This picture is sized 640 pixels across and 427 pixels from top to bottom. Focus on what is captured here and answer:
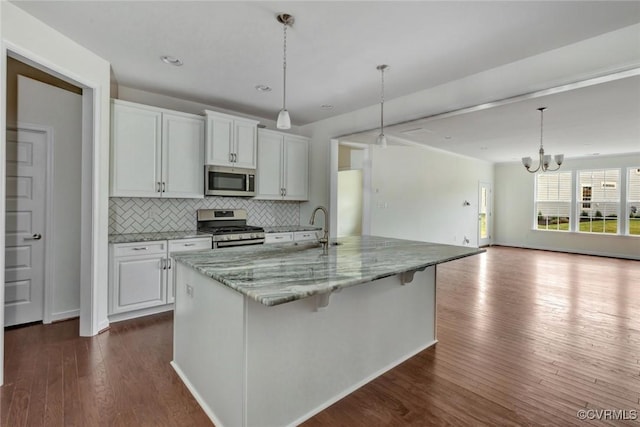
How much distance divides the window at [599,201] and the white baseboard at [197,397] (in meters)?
9.78

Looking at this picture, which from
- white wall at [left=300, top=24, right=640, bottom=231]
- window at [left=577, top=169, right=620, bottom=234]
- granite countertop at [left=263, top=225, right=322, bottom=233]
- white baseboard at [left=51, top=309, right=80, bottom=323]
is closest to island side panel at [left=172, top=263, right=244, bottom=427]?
white baseboard at [left=51, top=309, right=80, bottom=323]

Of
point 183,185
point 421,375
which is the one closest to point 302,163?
point 183,185

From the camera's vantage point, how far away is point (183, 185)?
382 cm

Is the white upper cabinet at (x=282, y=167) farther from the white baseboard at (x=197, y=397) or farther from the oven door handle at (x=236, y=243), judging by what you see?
the white baseboard at (x=197, y=397)

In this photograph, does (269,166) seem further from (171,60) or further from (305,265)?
(305,265)

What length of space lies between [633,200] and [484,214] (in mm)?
3200

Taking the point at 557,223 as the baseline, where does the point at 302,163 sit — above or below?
above

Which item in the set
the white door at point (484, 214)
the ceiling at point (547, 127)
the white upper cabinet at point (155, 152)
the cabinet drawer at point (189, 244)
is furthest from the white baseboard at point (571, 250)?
the white upper cabinet at point (155, 152)

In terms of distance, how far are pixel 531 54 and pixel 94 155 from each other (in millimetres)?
4041

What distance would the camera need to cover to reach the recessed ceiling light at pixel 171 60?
295 centimetres

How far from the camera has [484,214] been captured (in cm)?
948

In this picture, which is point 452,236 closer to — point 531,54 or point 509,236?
point 509,236

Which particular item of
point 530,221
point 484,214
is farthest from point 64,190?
point 530,221

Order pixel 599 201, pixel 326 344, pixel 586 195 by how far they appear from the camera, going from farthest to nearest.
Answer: pixel 586 195
pixel 599 201
pixel 326 344
